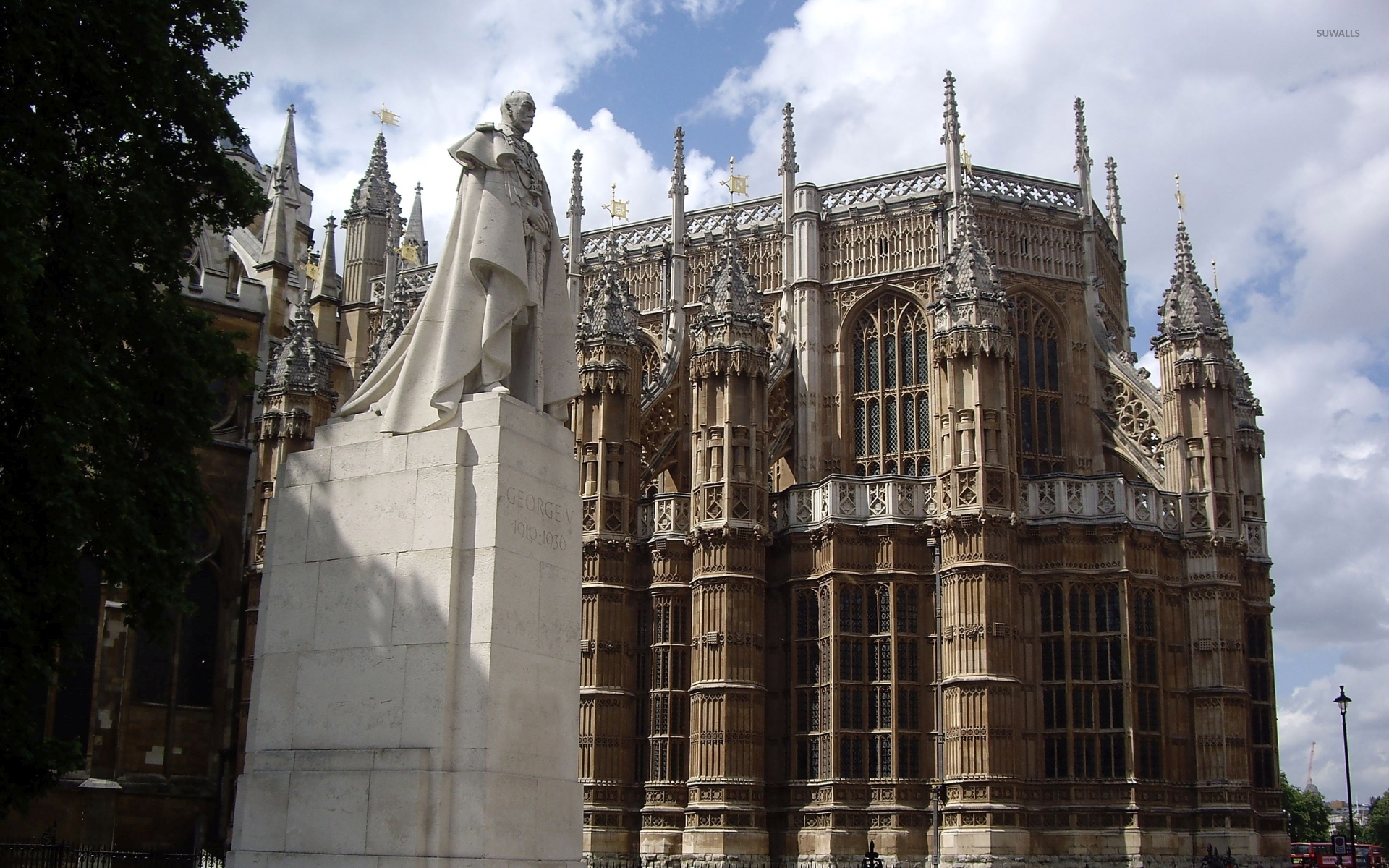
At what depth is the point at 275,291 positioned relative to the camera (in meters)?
44.2

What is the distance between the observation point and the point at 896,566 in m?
33.8

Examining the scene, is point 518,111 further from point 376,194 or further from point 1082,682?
point 376,194

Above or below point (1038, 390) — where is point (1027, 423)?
below

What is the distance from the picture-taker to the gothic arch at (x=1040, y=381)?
127 ft

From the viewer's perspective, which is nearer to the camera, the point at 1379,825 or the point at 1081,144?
the point at 1081,144

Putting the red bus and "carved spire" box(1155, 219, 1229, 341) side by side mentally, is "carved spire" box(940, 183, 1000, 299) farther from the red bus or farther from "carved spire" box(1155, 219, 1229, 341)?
the red bus

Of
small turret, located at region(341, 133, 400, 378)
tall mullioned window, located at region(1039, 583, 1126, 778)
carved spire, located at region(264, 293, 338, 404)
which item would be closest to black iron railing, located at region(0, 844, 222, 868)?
tall mullioned window, located at region(1039, 583, 1126, 778)

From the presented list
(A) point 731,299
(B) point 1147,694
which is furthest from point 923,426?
(B) point 1147,694

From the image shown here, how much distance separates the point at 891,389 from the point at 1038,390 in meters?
4.00

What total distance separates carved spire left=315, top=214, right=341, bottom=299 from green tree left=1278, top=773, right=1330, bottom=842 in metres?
66.7

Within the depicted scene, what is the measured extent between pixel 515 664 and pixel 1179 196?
35.1 m

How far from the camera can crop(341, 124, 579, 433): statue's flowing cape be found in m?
11.4

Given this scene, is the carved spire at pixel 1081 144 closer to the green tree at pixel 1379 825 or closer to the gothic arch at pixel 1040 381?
the gothic arch at pixel 1040 381

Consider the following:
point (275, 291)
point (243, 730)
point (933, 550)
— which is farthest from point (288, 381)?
point (933, 550)
